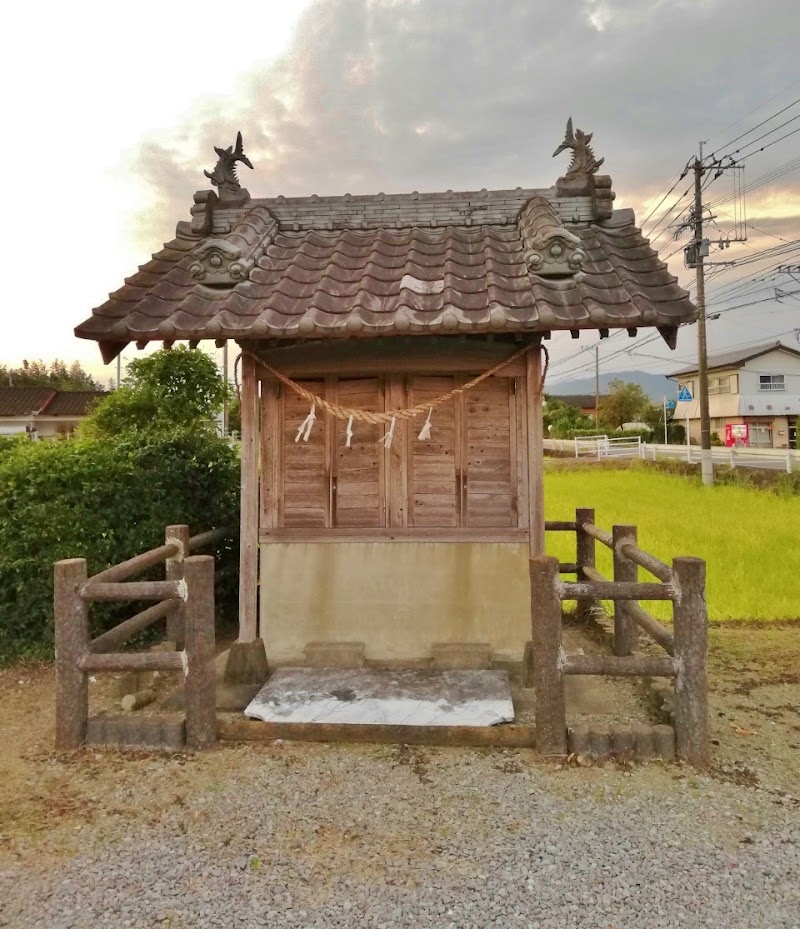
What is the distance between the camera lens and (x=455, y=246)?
19.4ft

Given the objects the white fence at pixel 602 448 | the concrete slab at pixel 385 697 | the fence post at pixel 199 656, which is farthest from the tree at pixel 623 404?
the fence post at pixel 199 656

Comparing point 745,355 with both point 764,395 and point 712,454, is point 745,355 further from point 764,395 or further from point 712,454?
point 712,454

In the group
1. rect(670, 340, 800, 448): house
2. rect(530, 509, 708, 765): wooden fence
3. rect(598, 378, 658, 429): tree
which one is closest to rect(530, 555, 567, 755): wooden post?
rect(530, 509, 708, 765): wooden fence

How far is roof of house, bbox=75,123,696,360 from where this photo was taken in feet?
15.4

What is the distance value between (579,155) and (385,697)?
5.70 m

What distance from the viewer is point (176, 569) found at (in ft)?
18.2

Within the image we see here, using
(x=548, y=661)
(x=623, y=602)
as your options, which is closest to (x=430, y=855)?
(x=548, y=661)

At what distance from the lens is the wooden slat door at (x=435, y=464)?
5492 mm

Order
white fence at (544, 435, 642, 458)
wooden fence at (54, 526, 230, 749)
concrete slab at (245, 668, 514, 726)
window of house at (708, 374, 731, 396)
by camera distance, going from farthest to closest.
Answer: window of house at (708, 374, 731, 396) → white fence at (544, 435, 642, 458) → concrete slab at (245, 668, 514, 726) → wooden fence at (54, 526, 230, 749)

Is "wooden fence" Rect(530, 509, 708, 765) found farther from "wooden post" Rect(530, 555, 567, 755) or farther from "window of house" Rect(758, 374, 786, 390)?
"window of house" Rect(758, 374, 786, 390)

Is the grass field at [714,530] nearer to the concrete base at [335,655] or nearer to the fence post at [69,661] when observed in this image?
the concrete base at [335,655]

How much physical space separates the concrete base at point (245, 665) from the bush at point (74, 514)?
178cm

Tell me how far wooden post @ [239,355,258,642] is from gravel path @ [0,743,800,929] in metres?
1.60

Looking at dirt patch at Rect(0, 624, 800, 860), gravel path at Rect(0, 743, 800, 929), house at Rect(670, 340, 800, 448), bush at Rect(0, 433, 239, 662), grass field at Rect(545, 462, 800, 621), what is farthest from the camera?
house at Rect(670, 340, 800, 448)
